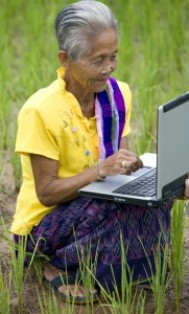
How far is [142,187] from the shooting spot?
12.0ft

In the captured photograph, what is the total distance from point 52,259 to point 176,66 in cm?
245

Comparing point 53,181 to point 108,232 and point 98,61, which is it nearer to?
point 108,232

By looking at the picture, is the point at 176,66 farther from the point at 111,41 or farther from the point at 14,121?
the point at 111,41

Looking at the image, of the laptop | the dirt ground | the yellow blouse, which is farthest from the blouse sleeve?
the dirt ground

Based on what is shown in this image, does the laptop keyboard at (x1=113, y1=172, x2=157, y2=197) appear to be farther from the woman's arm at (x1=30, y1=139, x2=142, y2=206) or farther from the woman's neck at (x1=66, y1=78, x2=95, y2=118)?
the woman's neck at (x1=66, y1=78, x2=95, y2=118)

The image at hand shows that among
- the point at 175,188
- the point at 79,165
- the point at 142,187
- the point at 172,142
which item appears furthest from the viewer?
the point at 79,165

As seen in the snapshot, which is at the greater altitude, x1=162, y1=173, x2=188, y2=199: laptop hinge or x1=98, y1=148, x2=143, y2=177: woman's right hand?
x1=98, y1=148, x2=143, y2=177: woman's right hand

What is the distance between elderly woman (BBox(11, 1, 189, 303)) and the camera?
364 centimetres

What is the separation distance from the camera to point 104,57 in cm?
366

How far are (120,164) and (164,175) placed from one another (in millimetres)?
193

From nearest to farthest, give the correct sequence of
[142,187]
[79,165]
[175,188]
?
[175,188], [142,187], [79,165]

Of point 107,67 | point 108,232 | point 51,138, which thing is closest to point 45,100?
point 51,138

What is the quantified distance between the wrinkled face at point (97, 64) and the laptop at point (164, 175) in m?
0.32

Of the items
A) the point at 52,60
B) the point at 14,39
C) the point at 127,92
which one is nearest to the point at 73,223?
the point at 127,92
